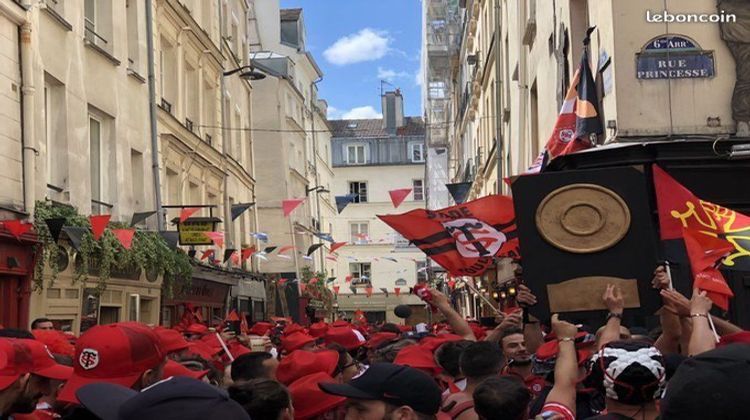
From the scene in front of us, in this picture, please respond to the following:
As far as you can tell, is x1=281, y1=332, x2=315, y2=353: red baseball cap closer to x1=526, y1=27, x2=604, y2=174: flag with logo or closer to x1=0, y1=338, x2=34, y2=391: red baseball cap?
x1=0, y1=338, x2=34, y2=391: red baseball cap

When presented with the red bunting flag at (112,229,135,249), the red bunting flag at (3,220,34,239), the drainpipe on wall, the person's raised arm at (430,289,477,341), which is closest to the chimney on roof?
the drainpipe on wall

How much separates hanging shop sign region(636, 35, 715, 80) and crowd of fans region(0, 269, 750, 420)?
6203mm

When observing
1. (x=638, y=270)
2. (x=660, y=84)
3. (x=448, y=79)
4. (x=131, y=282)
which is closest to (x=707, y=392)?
(x=638, y=270)

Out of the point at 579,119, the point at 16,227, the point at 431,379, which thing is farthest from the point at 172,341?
the point at 579,119

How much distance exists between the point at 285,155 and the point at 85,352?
39.4 meters

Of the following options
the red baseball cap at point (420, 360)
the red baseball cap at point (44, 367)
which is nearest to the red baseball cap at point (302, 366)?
the red baseball cap at point (420, 360)

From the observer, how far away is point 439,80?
5438cm

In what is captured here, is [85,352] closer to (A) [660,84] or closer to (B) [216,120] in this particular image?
(A) [660,84]

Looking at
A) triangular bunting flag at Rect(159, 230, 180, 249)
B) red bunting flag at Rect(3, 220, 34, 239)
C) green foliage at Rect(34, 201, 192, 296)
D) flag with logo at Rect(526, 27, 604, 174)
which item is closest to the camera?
flag with logo at Rect(526, 27, 604, 174)

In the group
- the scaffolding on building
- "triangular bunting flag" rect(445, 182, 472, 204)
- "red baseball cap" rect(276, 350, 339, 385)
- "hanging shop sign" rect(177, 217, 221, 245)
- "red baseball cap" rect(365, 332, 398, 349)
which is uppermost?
the scaffolding on building

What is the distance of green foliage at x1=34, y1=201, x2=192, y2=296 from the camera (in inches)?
566

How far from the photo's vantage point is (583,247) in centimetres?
625

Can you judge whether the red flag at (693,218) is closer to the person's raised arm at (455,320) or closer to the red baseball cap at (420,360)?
the person's raised arm at (455,320)

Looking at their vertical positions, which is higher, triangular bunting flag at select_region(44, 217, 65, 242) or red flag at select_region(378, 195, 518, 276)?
triangular bunting flag at select_region(44, 217, 65, 242)
